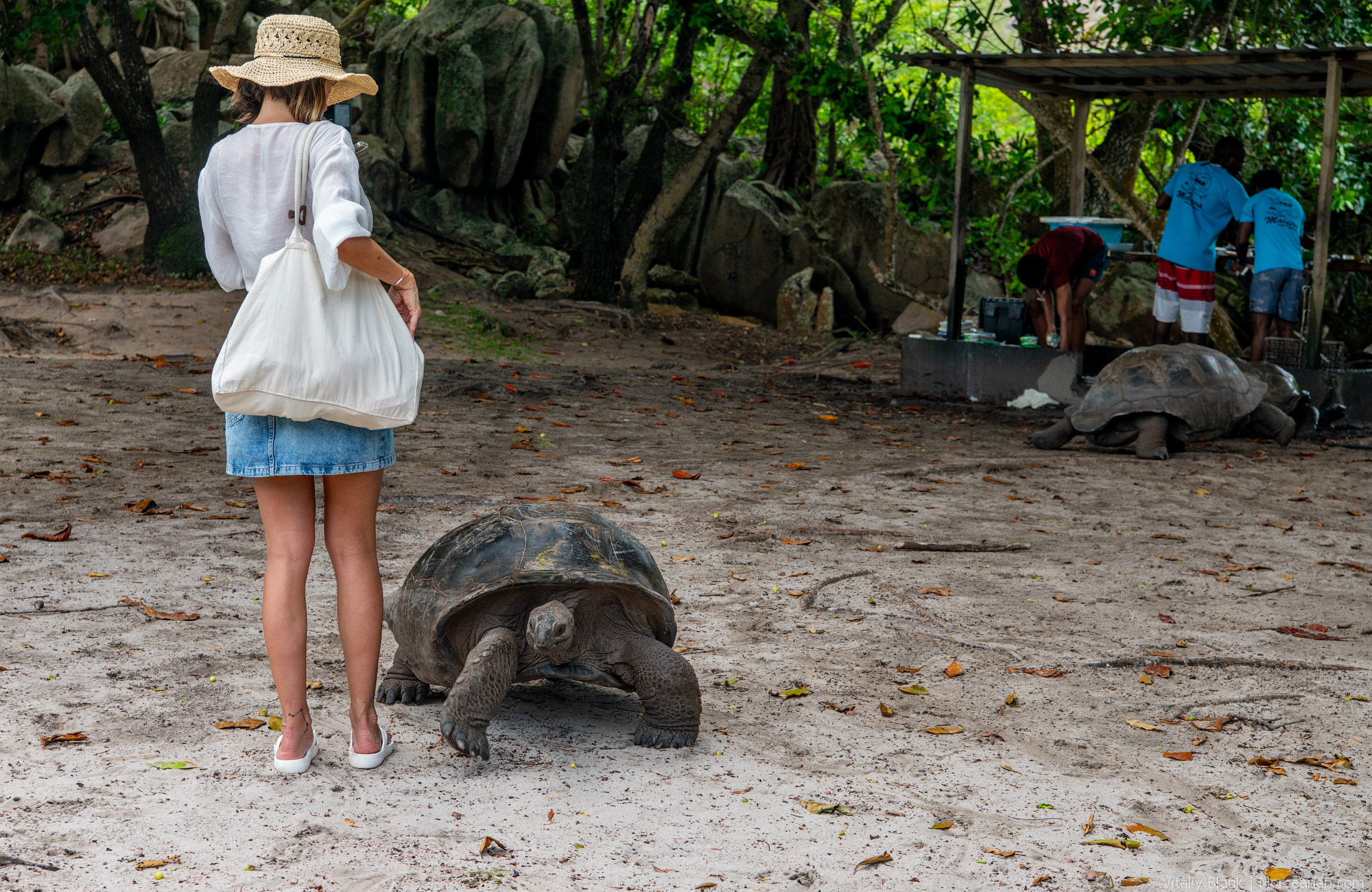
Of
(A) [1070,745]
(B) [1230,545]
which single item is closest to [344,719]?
(A) [1070,745]

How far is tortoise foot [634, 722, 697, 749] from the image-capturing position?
3236 millimetres

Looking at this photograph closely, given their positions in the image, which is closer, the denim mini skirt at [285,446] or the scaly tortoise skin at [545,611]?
the denim mini skirt at [285,446]

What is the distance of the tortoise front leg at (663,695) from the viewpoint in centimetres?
322

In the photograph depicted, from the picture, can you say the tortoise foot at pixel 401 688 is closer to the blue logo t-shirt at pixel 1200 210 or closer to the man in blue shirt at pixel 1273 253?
the man in blue shirt at pixel 1273 253

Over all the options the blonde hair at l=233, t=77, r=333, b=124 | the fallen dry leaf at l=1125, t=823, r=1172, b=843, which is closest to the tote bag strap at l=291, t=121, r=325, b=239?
the blonde hair at l=233, t=77, r=333, b=124

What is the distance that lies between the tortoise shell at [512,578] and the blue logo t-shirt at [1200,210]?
28.9ft

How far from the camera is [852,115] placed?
14.2m

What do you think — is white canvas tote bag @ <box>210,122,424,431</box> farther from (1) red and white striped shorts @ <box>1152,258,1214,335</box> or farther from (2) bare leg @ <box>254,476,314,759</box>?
(1) red and white striped shorts @ <box>1152,258,1214,335</box>

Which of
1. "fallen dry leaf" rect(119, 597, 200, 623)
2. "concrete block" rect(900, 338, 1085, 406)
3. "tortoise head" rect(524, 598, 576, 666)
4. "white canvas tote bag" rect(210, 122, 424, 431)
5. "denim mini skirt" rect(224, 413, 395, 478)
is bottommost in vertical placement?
"fallen dry leaf" rect(119, 597, 200, 623)

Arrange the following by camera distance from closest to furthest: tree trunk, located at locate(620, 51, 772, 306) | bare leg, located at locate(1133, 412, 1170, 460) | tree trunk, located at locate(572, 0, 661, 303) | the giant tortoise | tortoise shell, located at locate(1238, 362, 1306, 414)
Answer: bare leg, located at locate(1133, 412, 1170, 460) < the giant tortoise < tortoise shell, located at locate(1238, 362, 1306, 414) < tree trunk, located at locate(620, 51, 772, 306) < tree trunk, located at locate(572, 0, 661, 303)

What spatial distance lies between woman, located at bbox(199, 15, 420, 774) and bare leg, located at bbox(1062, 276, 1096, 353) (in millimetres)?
9000

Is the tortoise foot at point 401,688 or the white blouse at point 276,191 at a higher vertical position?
the white blouse at point 276,191

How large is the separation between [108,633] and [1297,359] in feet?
32.2

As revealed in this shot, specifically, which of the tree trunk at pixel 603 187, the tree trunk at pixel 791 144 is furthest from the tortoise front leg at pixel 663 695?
the tree trunk at pixel 791 144
